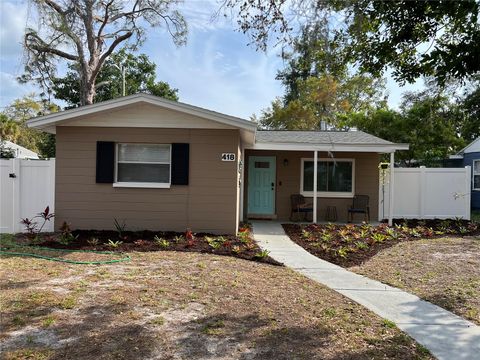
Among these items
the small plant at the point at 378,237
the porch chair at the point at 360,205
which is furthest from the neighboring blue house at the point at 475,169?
the small plant at the point at 378,237

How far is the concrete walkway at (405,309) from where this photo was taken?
159 inches

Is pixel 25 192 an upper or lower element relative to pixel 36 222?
upper

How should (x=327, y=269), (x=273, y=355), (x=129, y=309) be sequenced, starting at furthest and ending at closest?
(x=327, y=269) → (x=129, y=309) → (x=273, y=355)

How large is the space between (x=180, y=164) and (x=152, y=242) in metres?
2.05

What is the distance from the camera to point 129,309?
4.61 metres

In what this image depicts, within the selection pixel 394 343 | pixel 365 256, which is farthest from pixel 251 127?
pixel 394 343

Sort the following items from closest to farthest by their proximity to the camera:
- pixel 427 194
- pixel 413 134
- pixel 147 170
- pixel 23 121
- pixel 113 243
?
1. pixel 113 243
2. pixel 147 170
3. pixel 427 194
4. pixel 413 134
5. pixel 23 121

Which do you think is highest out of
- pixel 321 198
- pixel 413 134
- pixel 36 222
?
pixel 413 134

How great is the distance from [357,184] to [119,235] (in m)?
8.17

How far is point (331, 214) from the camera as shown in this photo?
13938 millimetres

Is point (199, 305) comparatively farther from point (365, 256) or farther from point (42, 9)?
point (42, 9)

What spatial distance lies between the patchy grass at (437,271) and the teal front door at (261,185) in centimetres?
543

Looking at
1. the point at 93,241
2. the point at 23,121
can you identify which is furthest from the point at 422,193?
the point at 23,121

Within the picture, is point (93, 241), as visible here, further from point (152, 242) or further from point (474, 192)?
point (474, 192)
